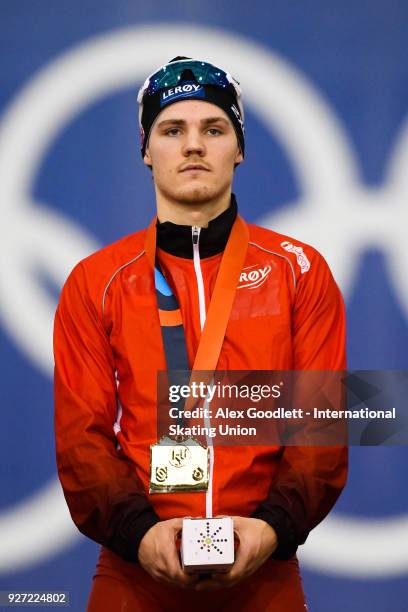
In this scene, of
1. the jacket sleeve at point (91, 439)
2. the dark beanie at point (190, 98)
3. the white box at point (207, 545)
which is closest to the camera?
the white box at point (207, 545)

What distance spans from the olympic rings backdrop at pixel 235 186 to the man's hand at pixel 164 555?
101cm

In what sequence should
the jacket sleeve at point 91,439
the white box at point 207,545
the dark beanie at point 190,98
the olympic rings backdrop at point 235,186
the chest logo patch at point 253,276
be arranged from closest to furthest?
the white box at point 207,545 → the jacket sleeve at point 91,439 → the chest logo patch at point 253,276 → the dark beanie at point 190,98 → the olympic rings backdrop at point 235,186

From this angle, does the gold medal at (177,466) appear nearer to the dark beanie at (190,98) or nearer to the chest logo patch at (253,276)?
the chest logo patch at (253,276)

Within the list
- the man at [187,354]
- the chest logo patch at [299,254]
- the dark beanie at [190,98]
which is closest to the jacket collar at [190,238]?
the man at [187,354]

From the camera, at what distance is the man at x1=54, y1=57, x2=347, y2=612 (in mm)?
2314

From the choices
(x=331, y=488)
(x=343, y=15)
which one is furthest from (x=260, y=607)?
(x=343, y=15)

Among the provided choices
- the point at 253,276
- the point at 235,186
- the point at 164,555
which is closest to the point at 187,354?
the point at 253,276

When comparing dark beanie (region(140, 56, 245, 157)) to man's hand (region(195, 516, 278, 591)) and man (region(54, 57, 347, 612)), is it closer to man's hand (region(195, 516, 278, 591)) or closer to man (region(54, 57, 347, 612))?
man (region(54, 57, 347, 612))

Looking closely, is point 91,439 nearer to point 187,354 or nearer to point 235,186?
point 187,354

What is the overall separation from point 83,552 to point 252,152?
4.37ft

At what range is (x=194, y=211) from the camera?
264cm

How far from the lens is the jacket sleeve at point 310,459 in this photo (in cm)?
231

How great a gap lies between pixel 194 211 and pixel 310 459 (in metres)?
0.69

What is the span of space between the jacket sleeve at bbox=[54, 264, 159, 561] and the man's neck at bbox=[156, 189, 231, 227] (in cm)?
27
